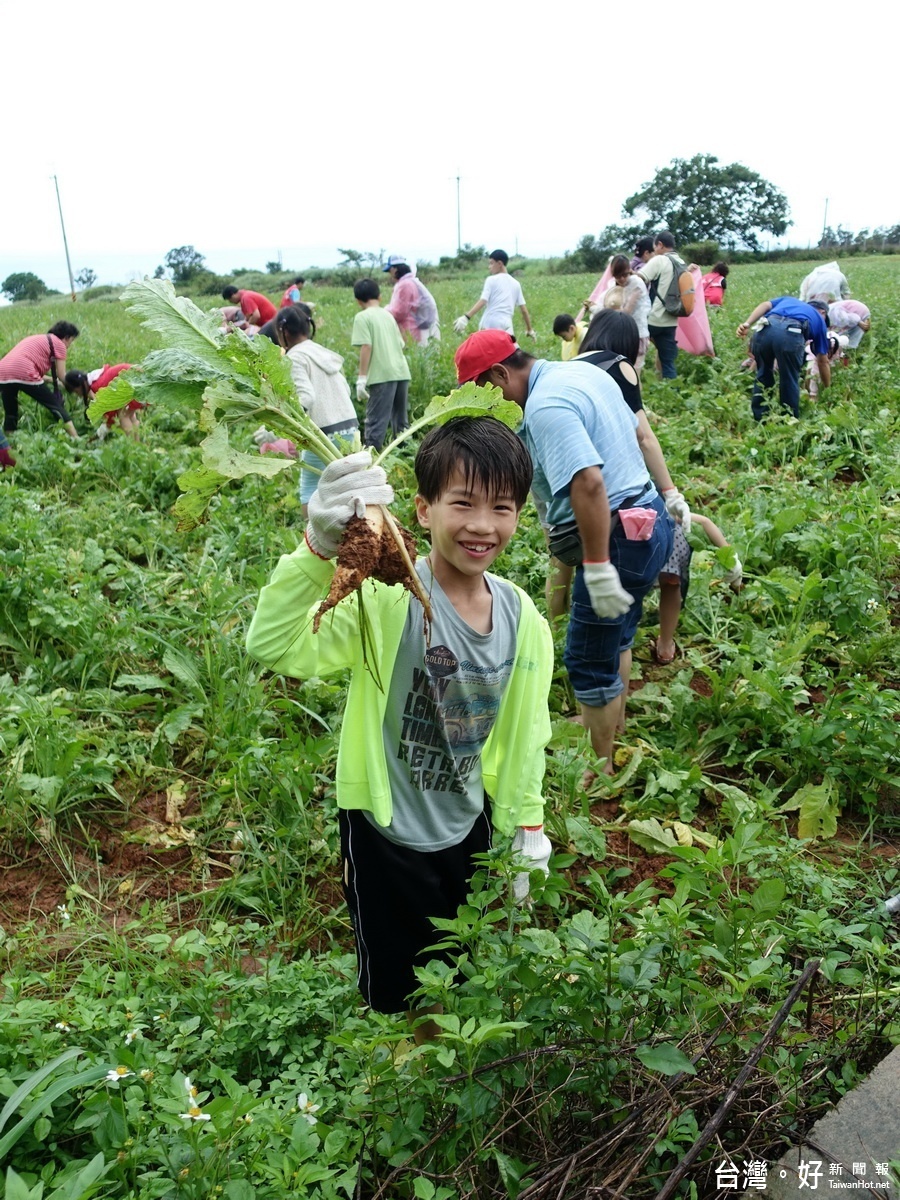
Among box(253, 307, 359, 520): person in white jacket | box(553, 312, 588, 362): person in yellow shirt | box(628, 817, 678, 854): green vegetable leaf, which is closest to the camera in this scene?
box(628, 817, 678, 854): green vegetable leaf

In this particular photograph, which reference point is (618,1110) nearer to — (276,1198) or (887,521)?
(276,1198)

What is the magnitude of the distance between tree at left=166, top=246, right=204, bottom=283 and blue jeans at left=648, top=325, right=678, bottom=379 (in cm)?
2881

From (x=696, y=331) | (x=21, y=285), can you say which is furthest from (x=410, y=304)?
(x=21, y=285)

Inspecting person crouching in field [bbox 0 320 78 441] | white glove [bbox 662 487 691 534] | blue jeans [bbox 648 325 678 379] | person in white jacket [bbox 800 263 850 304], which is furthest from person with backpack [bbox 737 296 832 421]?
person crouching in field [bbox 0 320 78 441]

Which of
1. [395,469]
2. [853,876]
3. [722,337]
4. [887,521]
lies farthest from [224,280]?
[853,876]

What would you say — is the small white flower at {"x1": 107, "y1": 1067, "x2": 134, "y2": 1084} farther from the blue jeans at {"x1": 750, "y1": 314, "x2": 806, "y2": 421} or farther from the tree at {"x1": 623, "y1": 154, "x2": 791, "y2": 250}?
the tree at {"x1": 623, "y1": 154, "x2": 791, "y2": 250}

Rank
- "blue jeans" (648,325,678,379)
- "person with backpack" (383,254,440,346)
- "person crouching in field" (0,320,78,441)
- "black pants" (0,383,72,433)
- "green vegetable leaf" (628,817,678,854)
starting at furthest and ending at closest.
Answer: "blue jeans" (648,325,678,379) < "person with backpack" (383,254,440,346) < "black pants" (0,383,72,433) < "person crouching in field" (0,320,78,441) < "green vegetable leaf" (628,817,678,854)

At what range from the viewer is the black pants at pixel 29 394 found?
8.59 m

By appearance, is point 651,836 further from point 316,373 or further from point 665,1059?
point 316,373

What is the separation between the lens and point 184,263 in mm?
38344

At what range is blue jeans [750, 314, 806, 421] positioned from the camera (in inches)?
314

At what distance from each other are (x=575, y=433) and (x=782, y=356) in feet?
18.8

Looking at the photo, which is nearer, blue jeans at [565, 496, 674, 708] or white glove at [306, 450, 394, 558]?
white glove at [306, 450, 394, 558]

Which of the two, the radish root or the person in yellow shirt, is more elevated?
the person in yellow shirt
